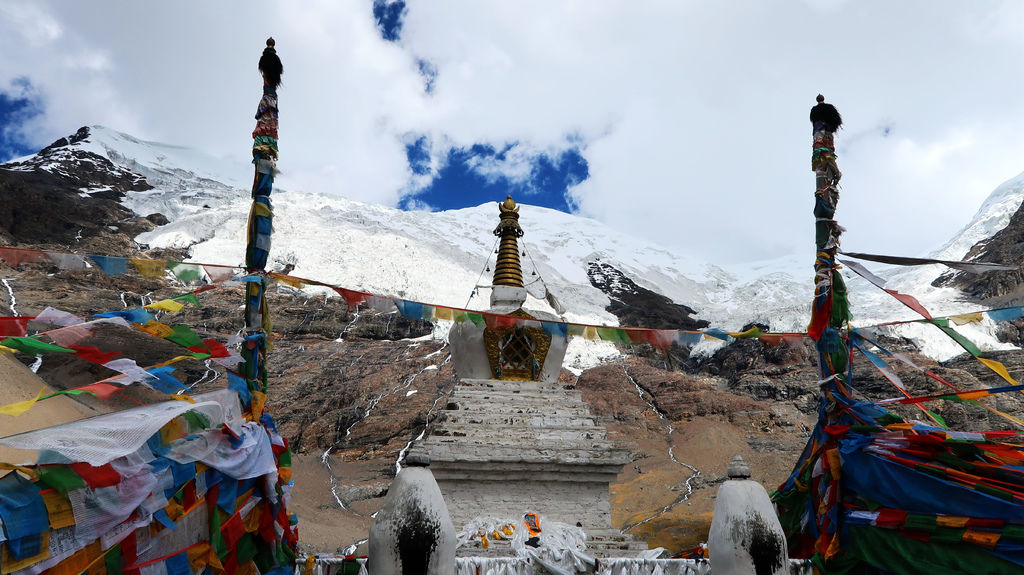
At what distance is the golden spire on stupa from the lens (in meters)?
11.5

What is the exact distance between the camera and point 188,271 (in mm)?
5914

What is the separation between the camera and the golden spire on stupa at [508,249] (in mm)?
11488

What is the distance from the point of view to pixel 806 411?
24219 mm

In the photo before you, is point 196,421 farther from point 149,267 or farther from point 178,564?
point 149,267

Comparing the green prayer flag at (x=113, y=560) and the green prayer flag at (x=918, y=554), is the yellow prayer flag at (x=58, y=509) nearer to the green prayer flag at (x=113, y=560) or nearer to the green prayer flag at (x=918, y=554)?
the green prayer flag at (x=113, y=560)

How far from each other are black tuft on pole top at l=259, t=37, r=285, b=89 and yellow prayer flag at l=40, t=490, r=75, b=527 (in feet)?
14.0

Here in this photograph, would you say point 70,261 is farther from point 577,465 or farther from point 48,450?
point 577,465

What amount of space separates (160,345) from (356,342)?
983cm

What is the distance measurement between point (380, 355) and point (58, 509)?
2615cm

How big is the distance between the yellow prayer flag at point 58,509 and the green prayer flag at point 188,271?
9.41ft

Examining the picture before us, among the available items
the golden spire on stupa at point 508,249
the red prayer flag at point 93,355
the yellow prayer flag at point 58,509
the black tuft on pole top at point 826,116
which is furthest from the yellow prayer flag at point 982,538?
the golden spire on stupa at point 508,249

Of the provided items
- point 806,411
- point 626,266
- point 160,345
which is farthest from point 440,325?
point 626,266

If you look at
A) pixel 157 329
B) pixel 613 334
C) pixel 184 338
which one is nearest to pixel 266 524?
pixel 184 338

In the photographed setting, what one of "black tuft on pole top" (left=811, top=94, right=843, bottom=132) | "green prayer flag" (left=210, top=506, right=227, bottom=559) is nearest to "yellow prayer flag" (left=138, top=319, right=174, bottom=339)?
"green prayer flag" (left=210, top=506, right=227, bottom=559)
